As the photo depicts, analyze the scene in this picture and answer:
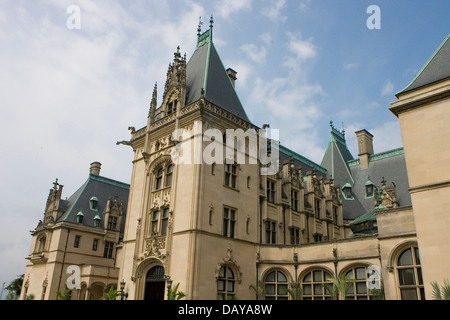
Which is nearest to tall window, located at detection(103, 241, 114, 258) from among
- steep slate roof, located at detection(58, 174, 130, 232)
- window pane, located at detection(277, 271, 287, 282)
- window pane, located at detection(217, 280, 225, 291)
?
steep slate roof, located at detection(58, 174, 130, 232)

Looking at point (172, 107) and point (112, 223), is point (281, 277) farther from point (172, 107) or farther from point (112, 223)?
point (112, 223)

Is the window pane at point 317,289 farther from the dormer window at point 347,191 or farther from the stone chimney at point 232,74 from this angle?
the stone chimney at point 232,74

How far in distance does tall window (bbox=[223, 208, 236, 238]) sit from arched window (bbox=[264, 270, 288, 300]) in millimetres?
3823

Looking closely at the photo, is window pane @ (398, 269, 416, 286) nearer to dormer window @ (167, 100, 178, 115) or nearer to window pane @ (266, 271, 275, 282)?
window pane @ (266, 271, 275, 282)

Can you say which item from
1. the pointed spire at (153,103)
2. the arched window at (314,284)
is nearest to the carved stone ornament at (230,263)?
the arched window at (314,284)

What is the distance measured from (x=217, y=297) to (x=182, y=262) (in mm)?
3134

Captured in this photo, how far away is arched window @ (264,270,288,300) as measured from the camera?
81.9ft

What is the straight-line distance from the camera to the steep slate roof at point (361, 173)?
3662 cm

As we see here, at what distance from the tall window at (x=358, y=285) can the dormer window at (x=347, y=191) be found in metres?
Result: 18.5

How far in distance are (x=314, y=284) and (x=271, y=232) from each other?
5983 millimetres

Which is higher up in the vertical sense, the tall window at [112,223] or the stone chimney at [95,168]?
the stone chimney at [95,168]
